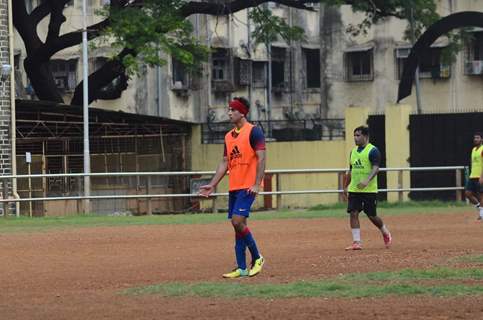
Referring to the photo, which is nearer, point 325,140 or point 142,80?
point 325,140

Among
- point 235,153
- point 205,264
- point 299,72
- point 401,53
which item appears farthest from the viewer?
point 299,72

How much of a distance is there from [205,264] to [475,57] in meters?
37.2

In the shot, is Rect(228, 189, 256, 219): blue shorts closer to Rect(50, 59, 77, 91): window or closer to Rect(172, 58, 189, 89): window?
Rect(172, 58, 189, 89): window

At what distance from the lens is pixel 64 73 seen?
159 ft

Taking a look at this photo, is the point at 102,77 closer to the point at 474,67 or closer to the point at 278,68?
the point at 278,68

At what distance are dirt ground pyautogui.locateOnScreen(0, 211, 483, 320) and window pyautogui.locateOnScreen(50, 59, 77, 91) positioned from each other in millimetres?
23839

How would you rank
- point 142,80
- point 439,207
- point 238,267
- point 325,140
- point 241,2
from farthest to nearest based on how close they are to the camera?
point 142,80
point 325,140
point 241,2
point 439,207
point 238,267

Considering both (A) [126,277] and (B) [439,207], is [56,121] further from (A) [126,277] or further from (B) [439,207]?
(A) [126,277]

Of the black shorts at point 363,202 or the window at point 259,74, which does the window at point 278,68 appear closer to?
the window at point 259,74

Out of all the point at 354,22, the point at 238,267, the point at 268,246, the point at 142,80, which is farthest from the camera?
the point at 354,22

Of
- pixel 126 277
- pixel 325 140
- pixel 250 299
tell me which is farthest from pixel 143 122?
pixel 250 299

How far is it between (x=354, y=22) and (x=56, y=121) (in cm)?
1766

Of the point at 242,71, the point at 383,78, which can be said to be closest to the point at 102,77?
the point at 242,71

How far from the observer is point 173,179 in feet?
136
